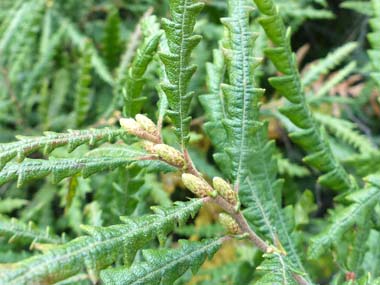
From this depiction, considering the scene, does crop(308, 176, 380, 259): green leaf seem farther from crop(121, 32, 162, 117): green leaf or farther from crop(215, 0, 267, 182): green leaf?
crop(121, 32, 162, 117): green leaf

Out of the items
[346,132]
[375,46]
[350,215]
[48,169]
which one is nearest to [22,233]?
[48,169]

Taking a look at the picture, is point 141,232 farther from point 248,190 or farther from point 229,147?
point 248,190

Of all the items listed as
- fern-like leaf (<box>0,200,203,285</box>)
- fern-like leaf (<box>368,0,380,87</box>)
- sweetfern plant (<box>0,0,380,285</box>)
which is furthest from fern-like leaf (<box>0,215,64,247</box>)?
fern-like leaf (<box>368,0,380,87</box>)

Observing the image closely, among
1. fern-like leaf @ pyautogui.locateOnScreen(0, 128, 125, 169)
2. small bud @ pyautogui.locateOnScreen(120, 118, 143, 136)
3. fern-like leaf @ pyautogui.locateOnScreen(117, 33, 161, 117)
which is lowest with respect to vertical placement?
fern-like leaf @ pyautogui.locateOnScreen(0, 128, 125, 169)

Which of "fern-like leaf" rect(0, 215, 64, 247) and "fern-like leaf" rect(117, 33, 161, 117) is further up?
"fern-like leaf" rect(117, 33, 161, 117)

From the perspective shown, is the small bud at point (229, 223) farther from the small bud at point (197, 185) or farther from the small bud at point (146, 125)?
the small bud at point (146, 125)

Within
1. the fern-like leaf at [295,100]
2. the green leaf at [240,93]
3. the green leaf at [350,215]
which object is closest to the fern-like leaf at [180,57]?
the green leaf at [240,93]

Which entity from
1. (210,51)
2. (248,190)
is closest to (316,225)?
(210,51)

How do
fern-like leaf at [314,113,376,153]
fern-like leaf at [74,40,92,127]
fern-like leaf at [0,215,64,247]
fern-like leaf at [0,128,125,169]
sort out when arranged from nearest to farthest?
fern-like leaf at [0,128,125,169] → fern-like leaf at [0,215,64,247] → fern-like leaf at [74,40,92,127] → fern-like leaf at [314,113,376,153]
